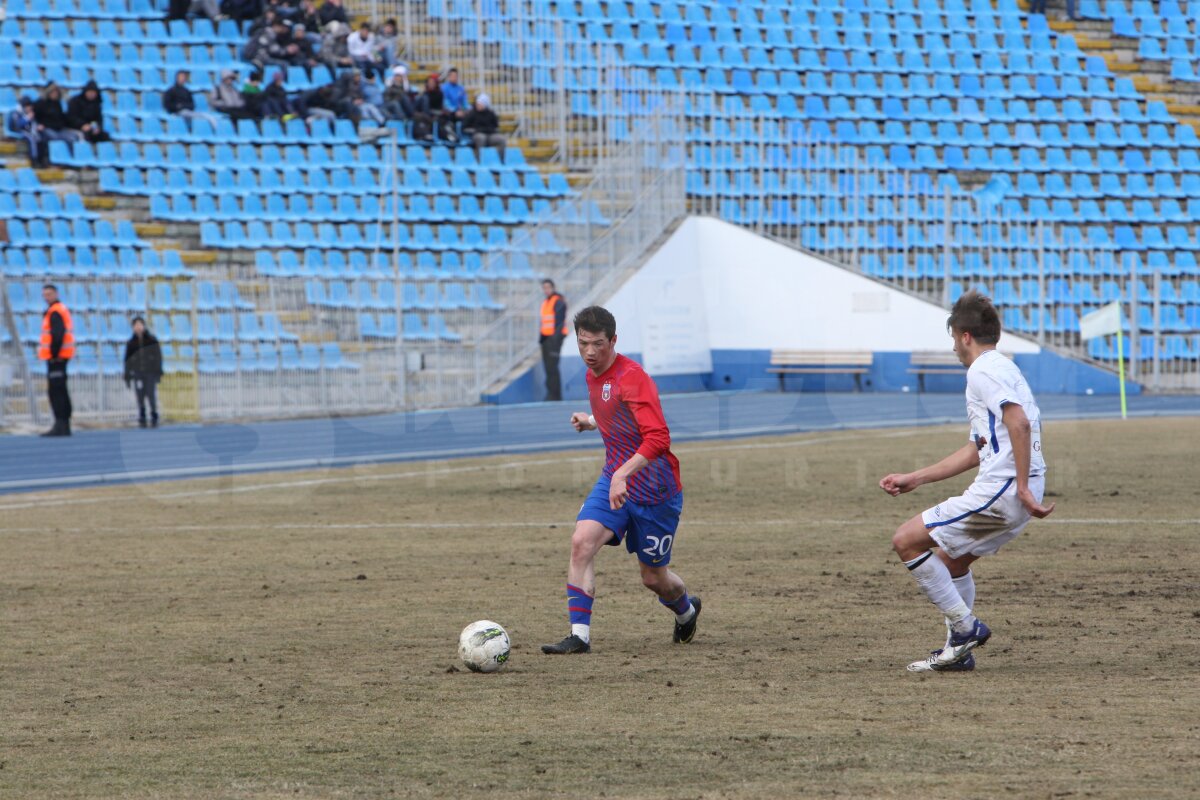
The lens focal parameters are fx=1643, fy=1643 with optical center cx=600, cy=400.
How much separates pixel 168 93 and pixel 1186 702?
1075 inches

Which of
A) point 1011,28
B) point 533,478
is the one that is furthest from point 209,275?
point 1011,28

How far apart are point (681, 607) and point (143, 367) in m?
18.3

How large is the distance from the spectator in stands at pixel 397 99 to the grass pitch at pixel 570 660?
59.1ft

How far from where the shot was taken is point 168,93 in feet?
101

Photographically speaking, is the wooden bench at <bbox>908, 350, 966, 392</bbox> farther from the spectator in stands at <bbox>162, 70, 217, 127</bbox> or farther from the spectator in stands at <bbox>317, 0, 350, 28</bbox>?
the spectator in stands at <bbox>162, 70, 217, 127</bbox>

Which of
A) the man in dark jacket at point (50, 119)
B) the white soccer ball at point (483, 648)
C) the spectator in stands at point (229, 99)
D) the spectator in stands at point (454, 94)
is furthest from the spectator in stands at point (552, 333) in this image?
the white soccer ball at point (483, 648)

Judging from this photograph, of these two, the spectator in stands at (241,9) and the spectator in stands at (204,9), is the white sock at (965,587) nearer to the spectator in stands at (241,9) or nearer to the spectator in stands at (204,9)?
the spectator in stands at (241,9)

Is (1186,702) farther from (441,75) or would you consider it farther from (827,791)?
(441,75)

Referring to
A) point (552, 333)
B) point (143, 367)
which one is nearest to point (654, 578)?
point (143, 367)

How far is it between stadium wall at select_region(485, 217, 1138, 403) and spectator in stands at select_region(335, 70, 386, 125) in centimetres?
643

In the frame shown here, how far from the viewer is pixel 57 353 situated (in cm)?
2336

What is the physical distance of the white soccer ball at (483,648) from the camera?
7.77 meters

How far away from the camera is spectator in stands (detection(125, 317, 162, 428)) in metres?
24.9

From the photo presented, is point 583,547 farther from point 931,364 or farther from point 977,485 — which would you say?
point 931,364
